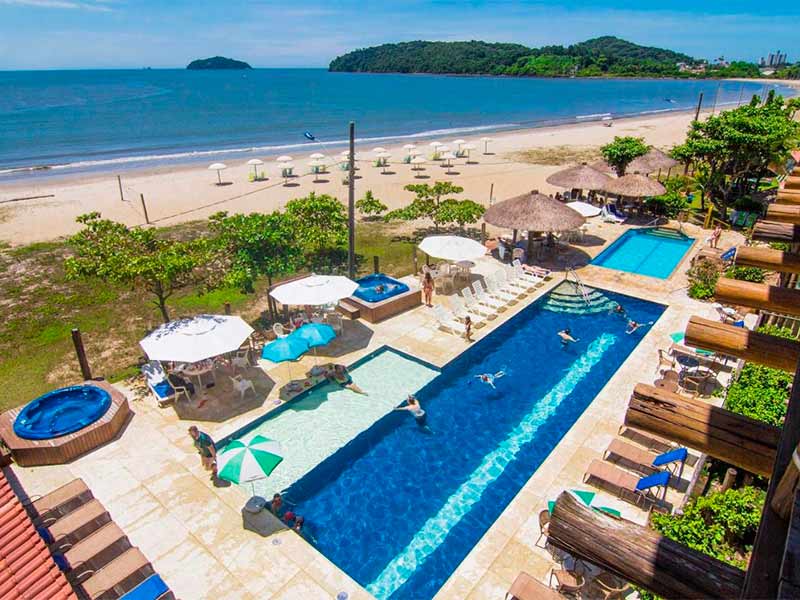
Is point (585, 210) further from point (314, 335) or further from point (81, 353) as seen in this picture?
point (81, 353)

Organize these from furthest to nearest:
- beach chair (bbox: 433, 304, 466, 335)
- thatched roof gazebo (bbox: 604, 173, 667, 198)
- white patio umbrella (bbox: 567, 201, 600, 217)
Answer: thatched roof gazebo (bbox: 604, 173, 667, 198) < white patio umbrella (bbox: 567, 201, 600, 217) < beach chair (bbox: 433, 304, 466, 335)

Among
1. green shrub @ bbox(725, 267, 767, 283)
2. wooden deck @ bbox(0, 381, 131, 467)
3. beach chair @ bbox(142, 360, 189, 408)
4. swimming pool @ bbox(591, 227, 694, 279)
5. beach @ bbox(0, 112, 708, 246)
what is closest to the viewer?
wooden deck @ bbox(0, 381, 131, 467)

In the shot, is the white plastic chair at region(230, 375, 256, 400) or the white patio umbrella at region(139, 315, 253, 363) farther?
the white plastic chair at region(230, 375, 256, 400)

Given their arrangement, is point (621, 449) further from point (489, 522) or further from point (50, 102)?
point (50, 102)

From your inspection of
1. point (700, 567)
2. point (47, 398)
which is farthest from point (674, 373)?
point (47, 398)

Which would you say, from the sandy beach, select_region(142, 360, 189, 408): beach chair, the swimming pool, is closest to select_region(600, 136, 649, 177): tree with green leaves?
the swimming pool

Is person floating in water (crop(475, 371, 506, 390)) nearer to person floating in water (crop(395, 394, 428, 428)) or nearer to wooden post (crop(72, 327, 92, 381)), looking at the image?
person floating in water (crop(395, 394, 428, 428))

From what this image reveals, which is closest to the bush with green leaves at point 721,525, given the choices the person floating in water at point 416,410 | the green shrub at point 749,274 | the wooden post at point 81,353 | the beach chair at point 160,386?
the person floating in water at point 416,410
